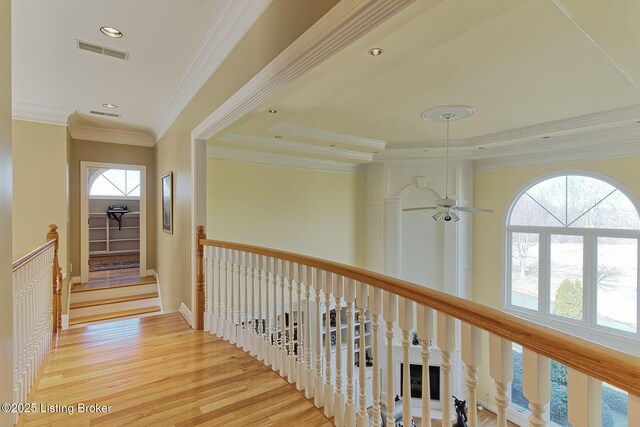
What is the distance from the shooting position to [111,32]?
244 centimetres

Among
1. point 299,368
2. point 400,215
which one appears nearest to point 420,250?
point 400,215

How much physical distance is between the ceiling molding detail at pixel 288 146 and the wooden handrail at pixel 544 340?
375cm

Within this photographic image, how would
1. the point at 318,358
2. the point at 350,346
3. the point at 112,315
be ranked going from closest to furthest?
the point at 350,346, the point at 318,358, the point at 112,315

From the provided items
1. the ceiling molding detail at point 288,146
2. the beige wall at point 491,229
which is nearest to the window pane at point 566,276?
the beige wall at point 491,229

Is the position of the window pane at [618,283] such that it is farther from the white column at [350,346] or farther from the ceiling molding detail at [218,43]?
the ceiling molding detail at [218,43]

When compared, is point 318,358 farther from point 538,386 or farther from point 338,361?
point 538,386

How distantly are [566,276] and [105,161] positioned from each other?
27.1 feet

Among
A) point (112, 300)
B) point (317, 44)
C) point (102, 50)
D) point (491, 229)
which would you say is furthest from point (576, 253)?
point (112, 300)

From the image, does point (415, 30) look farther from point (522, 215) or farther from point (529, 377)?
point (522, 215)

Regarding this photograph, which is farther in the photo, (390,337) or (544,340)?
(390,337)

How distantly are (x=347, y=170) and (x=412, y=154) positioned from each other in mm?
1367

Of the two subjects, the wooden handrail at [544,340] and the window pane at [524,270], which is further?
the window pane at [524,270]

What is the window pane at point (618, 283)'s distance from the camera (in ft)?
14.6

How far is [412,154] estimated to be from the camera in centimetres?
603
